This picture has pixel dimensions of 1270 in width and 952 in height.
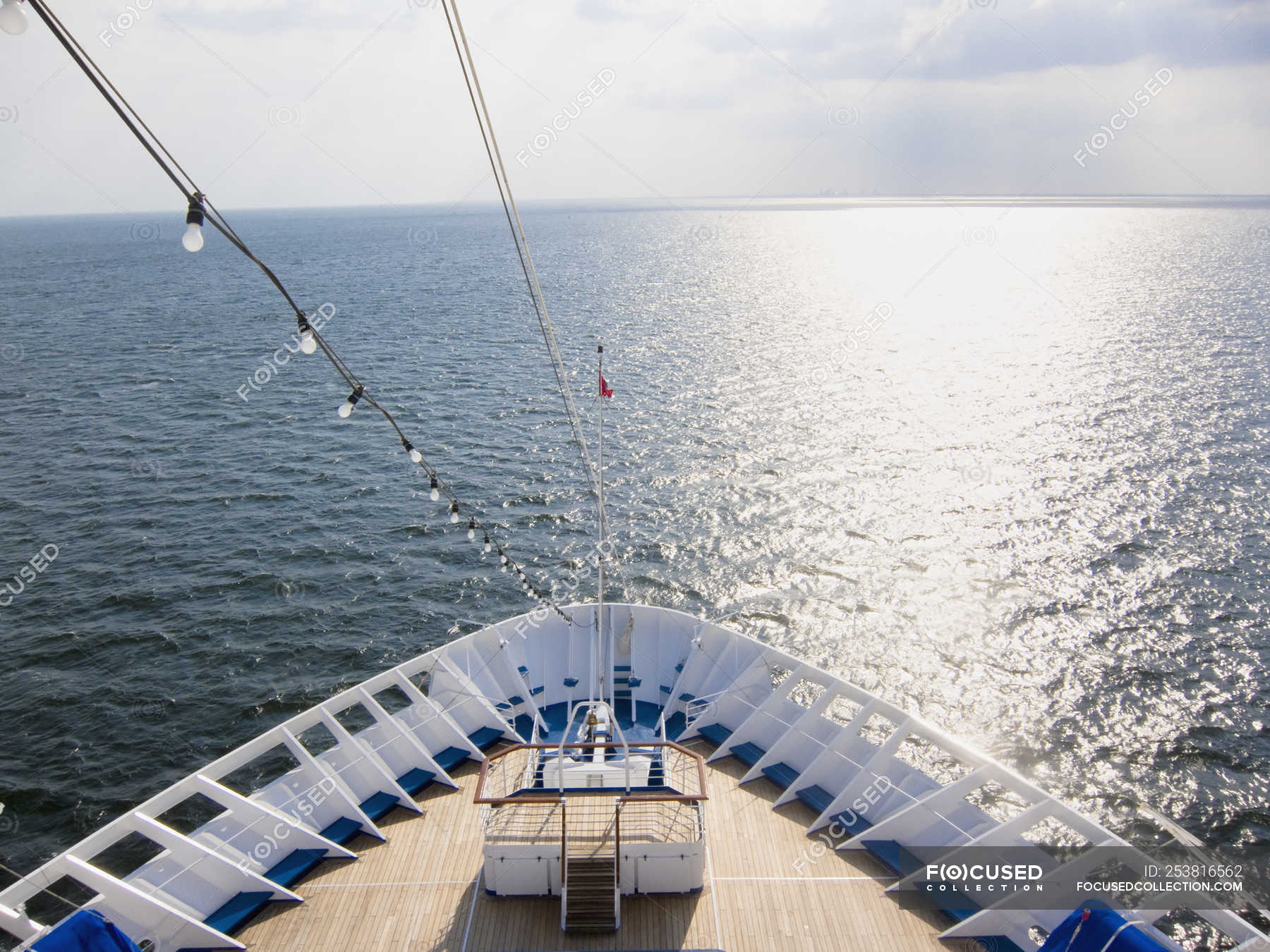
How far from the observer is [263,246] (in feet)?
622

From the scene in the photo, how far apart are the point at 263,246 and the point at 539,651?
204 meters

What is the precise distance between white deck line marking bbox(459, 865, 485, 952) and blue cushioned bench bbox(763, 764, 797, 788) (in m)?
6.62

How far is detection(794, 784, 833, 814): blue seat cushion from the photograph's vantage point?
15523mm

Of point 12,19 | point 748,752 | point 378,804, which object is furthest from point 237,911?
point 12,19

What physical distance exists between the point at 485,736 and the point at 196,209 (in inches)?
554

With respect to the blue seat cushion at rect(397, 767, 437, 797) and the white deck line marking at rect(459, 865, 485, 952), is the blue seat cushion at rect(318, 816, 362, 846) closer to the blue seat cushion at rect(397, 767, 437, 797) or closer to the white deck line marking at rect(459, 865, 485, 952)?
the blue seat cushion at rect(397, 767, 437, 797)

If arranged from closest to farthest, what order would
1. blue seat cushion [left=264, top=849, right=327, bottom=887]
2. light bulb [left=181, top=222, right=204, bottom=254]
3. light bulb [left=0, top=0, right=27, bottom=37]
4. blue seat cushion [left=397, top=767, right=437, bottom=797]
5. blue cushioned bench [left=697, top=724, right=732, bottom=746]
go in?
1. light bulb [left=0, top=0, right=27, bottom=37]
2. light bulb [left=181, top=222, right=204, bottom=254]
3. blue seat cushion [left=264, top=849, right=327, bottom=887]
4. blue seat cushion [left=397, top=767, right=437, bottom=797]
5. blue cushioned bench [left=697, top=724, right=732, bottom=746]

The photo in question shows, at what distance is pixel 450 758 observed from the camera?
55.7 ft

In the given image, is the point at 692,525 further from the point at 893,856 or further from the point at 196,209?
the point at 196,209

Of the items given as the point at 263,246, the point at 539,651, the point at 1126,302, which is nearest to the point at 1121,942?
the point at 539,651

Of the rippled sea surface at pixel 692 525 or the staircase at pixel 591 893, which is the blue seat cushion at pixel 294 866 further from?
the rippled sea surface at pixel 692 525

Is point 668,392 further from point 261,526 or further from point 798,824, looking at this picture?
point 798,824

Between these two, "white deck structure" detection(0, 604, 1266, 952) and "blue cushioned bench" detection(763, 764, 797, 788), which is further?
"blue cushioned bench" detection(763, 764, 797, 788)

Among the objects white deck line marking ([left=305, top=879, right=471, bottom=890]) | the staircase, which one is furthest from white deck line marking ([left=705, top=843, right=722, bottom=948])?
white deck line marking ([left=305, top=879, right=471, bottom=890])
